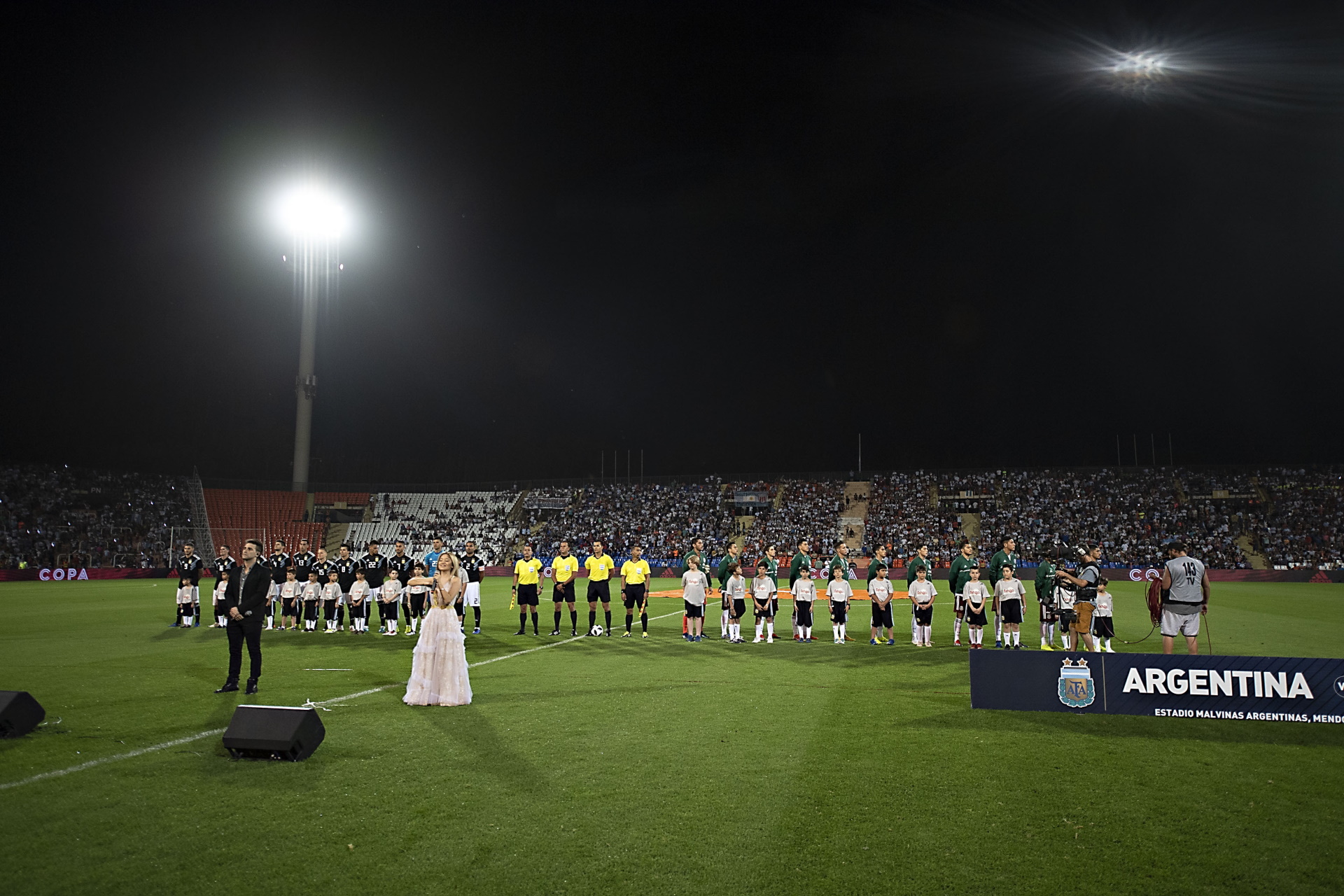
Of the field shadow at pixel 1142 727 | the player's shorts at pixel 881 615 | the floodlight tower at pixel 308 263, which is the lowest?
the field shadow at pixel 1142 727

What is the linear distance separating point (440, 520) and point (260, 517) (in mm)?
12525

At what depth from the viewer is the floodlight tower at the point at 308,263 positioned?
45938 millimetres

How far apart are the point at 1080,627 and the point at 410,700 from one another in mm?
9879

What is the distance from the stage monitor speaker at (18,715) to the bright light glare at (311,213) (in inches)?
1747

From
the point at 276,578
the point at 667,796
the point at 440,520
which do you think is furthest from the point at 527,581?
the point at 440,520

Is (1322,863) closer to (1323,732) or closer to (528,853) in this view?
(1323,732)

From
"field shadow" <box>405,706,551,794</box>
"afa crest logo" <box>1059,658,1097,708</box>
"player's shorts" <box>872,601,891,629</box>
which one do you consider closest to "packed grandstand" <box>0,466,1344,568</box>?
"player's shorts" <box>872,601,891,629</box>

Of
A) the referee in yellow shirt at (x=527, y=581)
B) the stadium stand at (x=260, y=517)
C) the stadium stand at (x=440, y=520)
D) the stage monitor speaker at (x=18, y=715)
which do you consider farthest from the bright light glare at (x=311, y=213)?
the stage monitor speaker at (x=18, y=715)

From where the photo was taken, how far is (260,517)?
54875mm

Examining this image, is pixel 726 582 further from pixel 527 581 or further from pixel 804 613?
pixel 527 581

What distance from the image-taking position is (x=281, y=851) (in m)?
4.79

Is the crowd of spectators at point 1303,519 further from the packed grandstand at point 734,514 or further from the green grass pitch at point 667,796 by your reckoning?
the green grass pitch at point 667,796

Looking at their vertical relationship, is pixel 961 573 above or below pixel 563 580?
above

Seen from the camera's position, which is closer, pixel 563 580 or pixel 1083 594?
pixel 1083 594
